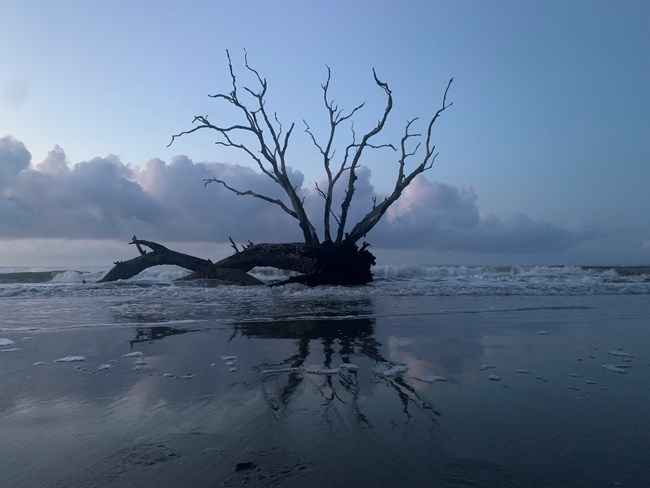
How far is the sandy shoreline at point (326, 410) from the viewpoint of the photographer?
1933mm

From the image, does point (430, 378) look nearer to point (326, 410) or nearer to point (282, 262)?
point (326, 410)

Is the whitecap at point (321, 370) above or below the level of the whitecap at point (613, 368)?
above

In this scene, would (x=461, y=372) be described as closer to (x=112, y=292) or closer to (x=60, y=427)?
(x=60, y=427)

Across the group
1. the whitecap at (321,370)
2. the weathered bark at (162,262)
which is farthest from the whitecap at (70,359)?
the weathered bark at (162,262)

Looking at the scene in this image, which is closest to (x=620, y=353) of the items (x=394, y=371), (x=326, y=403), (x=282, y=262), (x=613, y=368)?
(x=613, y=368)

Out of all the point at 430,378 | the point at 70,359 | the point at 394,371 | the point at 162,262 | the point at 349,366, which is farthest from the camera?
the point at 162,262

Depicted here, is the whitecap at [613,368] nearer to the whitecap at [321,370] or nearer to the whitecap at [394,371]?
the whitecap at [394,371]

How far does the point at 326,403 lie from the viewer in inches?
110

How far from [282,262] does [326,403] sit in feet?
40.1

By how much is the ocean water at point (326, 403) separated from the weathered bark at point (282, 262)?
25.4 ft

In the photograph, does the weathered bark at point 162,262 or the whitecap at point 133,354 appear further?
the weathered bark at point 162,262

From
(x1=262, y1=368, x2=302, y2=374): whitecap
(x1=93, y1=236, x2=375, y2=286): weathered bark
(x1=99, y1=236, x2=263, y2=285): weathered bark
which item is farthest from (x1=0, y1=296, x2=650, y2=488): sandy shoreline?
(x1=99, y1=236, x2=263, y2=285): weathered bark

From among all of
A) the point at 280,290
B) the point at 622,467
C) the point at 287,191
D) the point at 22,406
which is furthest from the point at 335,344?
the point at 287,191

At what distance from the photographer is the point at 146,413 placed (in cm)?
265
